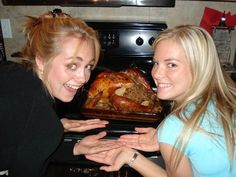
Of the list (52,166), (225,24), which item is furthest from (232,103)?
(225,24)

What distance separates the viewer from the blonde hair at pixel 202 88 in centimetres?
80

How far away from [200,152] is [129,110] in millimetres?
352

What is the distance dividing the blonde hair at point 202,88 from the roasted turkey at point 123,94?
0.74 feet

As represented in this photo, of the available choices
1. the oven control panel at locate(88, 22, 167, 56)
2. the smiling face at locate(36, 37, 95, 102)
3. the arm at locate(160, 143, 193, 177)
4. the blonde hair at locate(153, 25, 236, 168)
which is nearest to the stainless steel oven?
the oven control panel at locate(88, 22, 167, 56)

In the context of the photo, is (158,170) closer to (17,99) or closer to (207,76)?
(207,76)

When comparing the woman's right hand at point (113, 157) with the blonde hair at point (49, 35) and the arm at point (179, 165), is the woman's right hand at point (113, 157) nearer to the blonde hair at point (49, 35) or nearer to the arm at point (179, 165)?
the arm at point (179, 165)

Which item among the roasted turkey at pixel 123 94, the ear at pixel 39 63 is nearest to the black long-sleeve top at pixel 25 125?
the ear at pixel 39 63

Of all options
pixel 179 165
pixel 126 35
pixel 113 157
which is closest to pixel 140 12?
pixel 126 35

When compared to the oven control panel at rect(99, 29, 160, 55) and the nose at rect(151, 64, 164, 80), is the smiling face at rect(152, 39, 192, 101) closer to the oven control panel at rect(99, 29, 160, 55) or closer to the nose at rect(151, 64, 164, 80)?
the nose at rect(151, 64, 164, 80)

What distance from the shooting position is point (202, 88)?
0.86 m

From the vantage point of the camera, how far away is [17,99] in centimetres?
79

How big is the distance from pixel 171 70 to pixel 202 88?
12 cm

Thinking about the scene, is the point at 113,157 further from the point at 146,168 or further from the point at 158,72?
the point at 158,72

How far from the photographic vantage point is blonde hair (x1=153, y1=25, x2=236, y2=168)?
2.61 feet
